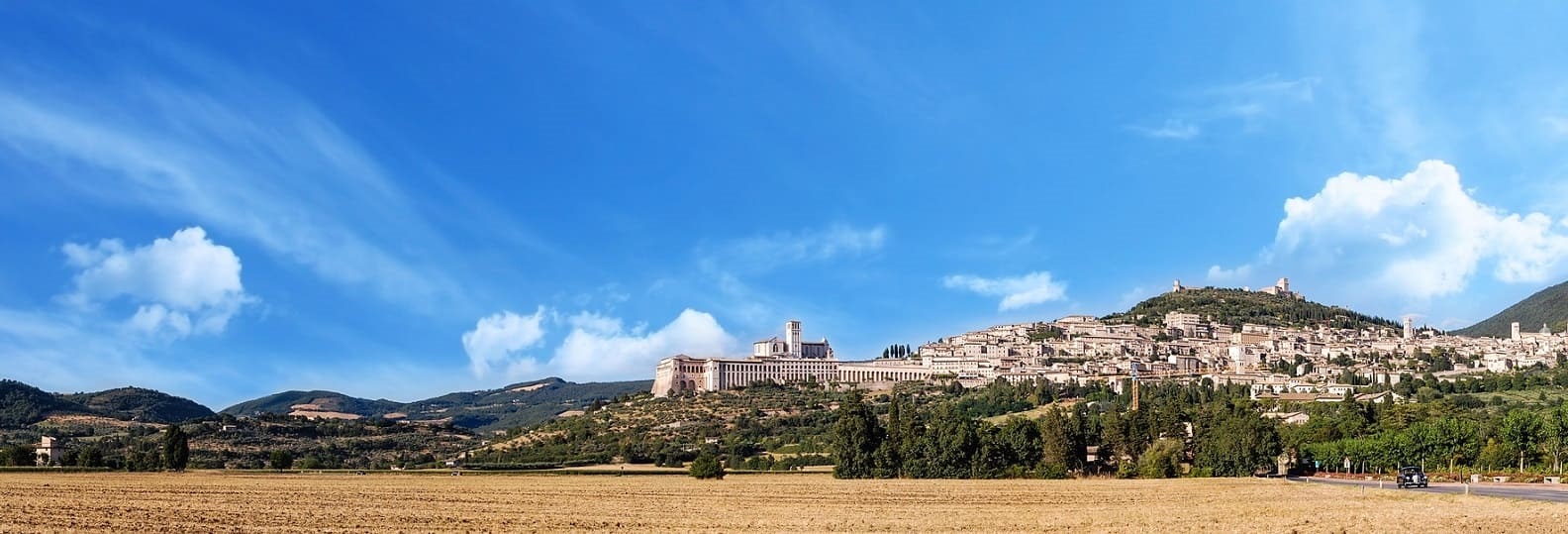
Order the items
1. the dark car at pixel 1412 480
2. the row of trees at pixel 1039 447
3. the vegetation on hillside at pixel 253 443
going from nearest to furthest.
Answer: the dark car at pixel 1412 480 < the row of trees at pixel 1039 447 < the vegetation on hillside at pixel 253 443

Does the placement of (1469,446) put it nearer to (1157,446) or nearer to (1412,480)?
(1157,446)

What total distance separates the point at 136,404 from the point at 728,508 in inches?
6320

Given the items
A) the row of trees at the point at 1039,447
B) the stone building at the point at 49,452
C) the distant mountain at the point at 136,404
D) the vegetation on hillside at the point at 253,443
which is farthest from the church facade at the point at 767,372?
the row of trees at the point at 1039,447

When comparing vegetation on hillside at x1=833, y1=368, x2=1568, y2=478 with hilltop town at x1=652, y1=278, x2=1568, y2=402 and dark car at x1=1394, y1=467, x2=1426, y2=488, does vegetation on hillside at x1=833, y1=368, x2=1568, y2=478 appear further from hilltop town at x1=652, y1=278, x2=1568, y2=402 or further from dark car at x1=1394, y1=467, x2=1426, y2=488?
hilltop town at x1=652, y1=278, x2=1568, y2=402

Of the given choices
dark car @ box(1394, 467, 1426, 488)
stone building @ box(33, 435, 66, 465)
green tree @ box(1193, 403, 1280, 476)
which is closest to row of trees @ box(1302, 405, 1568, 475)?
green tree @ box(1193, 403, 1280, 476)

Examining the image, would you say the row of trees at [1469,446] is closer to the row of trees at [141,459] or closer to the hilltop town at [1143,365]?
the row of trees at [141,459]

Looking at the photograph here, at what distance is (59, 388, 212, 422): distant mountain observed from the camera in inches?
6540

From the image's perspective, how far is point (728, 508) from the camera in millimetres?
40219

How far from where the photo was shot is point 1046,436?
74.6 meters

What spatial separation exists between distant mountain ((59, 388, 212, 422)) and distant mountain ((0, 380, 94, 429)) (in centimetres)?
337

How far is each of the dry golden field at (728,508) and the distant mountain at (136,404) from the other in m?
120

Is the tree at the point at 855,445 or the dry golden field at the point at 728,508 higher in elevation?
the tree at the point at 855,445

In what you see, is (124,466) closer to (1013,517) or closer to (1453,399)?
(1013,517)

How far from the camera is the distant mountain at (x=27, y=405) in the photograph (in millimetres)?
147262
